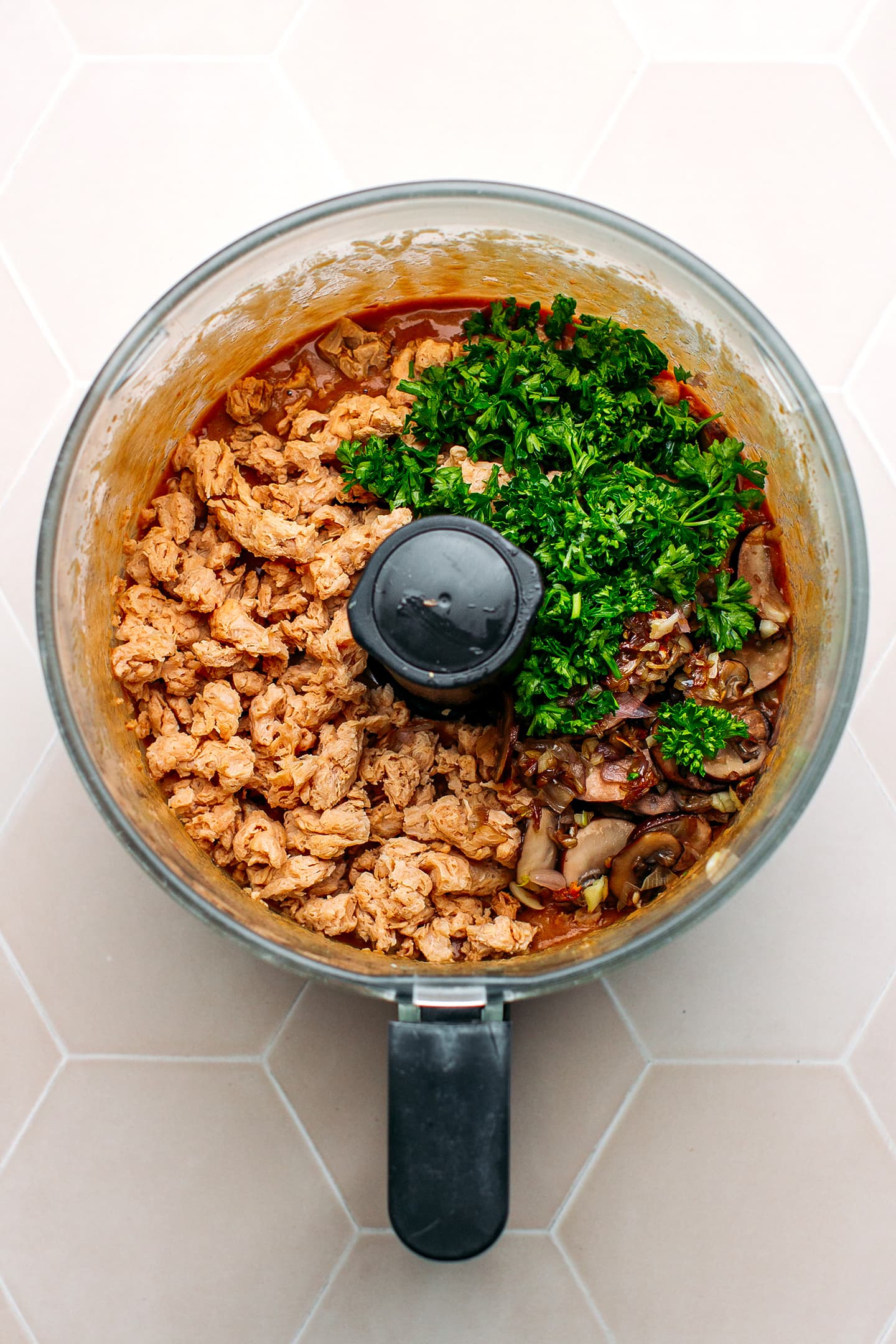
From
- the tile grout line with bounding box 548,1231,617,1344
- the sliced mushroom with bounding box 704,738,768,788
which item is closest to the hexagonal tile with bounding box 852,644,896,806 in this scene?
the sliced mushroom with bounding box 704,738,768,788

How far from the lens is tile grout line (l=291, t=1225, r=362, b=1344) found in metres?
1.38

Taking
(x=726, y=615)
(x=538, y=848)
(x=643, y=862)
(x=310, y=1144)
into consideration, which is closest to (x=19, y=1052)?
(x=310, y=1144)

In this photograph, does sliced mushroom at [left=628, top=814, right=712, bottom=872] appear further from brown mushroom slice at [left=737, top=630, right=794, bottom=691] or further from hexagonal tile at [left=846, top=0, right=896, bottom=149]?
hexagonal tile at [left=846, top=0, right=896, bottom=149]

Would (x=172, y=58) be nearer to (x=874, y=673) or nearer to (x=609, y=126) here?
(x=609, y=126)

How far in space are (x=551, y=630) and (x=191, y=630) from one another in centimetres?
42

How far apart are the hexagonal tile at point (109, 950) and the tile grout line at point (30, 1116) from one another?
40 mm

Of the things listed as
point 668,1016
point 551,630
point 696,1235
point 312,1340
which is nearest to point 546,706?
point 551,630

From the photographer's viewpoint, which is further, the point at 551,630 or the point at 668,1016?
the point at 668,1016

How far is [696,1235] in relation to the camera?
1.38 m

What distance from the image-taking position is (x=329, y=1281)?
1.38 meters

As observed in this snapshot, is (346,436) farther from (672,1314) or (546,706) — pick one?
(672,1314)

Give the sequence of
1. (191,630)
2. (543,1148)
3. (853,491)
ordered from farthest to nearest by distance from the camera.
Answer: (543,1148), (191,630), (853,491)

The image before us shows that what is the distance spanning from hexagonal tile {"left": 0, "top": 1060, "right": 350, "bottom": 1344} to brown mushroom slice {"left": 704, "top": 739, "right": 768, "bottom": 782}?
75cm

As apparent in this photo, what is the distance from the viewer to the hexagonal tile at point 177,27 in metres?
1.46
